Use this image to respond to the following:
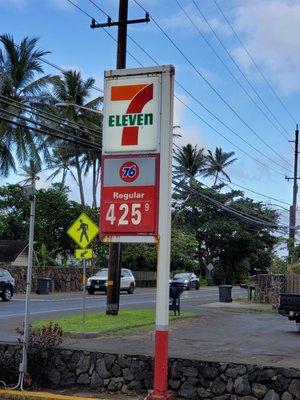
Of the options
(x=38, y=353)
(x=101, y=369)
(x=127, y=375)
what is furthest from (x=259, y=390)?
(x=38, y=353)

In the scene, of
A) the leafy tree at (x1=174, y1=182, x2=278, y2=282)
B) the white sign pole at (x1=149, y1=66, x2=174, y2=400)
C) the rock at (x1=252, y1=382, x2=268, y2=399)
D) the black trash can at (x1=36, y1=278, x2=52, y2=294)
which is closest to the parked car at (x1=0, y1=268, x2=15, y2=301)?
the black trash can at (x1=36, y1=278, x2=52, y2=294)

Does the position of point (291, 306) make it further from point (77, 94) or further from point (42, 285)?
point (77, 94)

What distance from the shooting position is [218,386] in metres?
8.64

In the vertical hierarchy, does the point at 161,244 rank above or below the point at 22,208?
below

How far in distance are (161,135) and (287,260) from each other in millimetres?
31317

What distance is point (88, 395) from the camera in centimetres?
897

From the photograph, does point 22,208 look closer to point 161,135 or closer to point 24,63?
point 24,63

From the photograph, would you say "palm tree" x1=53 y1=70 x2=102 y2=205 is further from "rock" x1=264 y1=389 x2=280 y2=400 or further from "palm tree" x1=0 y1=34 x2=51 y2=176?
"rock" x1=264 y1=389 x2=280 y2=400

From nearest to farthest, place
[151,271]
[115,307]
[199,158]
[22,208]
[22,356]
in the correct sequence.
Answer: [22,356] → [115,307] → [22,208] → [151,271] → [199,158]

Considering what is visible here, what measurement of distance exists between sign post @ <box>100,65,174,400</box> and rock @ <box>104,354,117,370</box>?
1222 millimetres

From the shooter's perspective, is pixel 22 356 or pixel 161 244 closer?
pixel 161 244

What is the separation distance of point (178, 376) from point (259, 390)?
117cm

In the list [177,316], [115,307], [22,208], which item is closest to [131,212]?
[115,307]

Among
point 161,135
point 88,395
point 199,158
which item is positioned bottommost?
point 88,395
